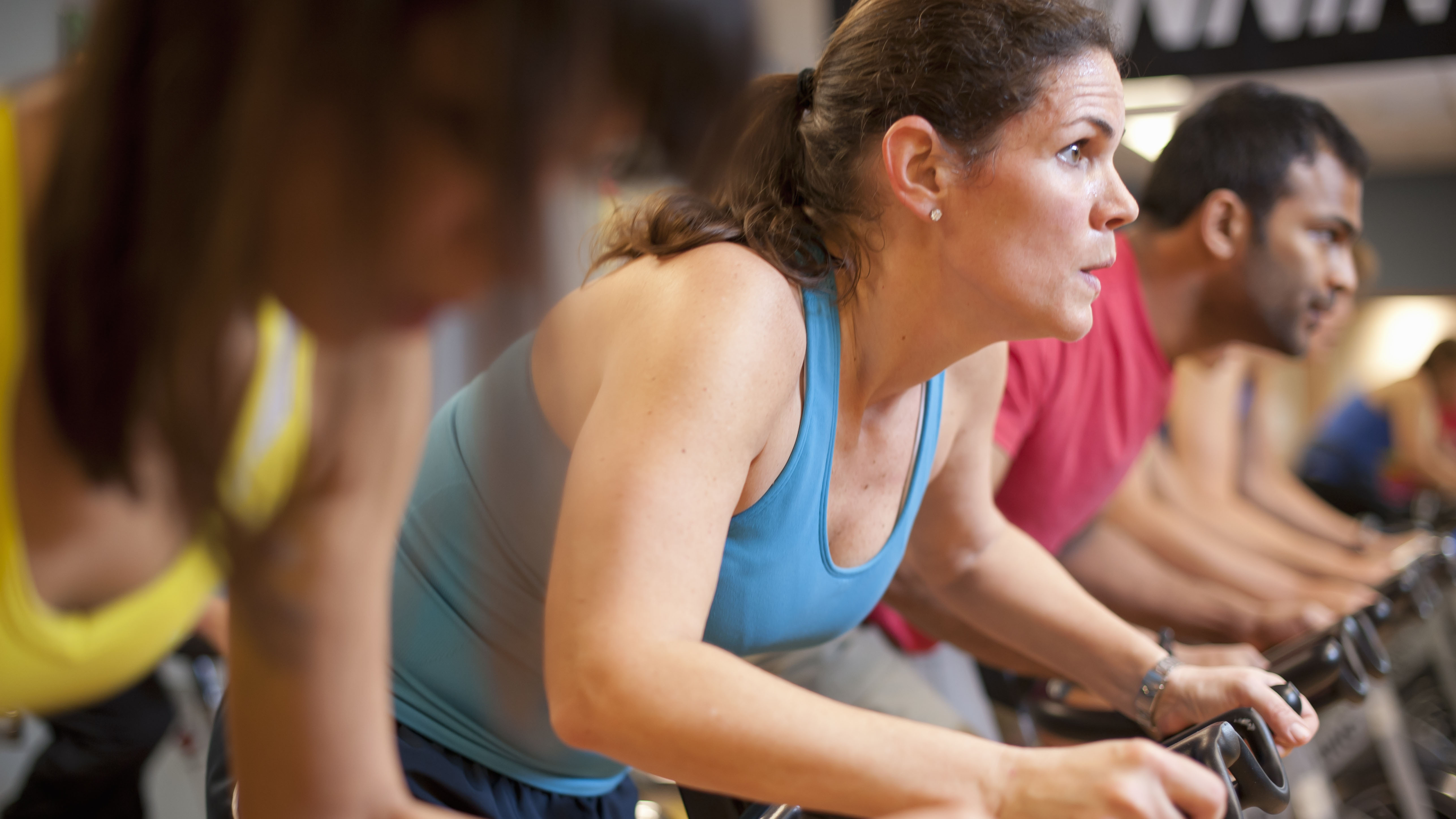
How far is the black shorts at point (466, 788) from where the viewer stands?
889mm

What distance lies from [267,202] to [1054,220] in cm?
67

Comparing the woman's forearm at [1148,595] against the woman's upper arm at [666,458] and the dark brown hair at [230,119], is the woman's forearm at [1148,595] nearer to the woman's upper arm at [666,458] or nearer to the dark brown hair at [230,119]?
the woman's upper arm at [666,458]

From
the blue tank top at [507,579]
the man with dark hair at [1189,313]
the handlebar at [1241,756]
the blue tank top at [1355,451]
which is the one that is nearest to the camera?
the handlebar at [1241,756]

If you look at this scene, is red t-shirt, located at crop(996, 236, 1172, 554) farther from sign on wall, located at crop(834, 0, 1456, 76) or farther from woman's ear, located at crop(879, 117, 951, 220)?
sign on wall, located at crop(834, 0, 1456, 76)

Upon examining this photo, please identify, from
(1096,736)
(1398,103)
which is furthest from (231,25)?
(1398,103)

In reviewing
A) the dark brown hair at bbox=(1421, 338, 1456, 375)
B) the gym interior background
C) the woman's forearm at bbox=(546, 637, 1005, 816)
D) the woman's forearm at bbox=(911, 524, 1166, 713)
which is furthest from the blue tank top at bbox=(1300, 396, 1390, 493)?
the woman's forearm at bbox=(546, 637, 1005, 816)

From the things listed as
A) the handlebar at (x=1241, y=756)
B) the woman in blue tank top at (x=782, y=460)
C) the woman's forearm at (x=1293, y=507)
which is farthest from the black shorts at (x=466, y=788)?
the woman's forearm at (x=1293, y=507)

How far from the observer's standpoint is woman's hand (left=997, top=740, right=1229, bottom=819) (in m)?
0.60

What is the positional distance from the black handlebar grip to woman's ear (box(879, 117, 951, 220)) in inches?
21.6

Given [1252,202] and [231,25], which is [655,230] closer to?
[231,25]

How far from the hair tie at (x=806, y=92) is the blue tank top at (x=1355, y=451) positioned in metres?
4.47

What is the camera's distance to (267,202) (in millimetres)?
412

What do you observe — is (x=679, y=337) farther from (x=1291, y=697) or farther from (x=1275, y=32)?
(x=1275, y=32)

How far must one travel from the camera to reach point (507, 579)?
0.87 m
